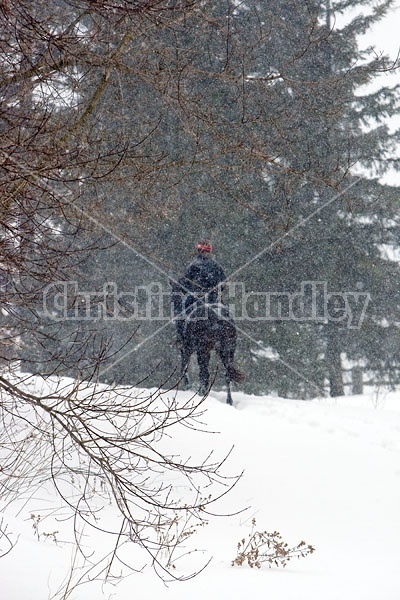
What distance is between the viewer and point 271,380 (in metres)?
19.4

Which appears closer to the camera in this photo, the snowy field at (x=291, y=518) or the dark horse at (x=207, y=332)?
the snowy field at (x=291, y=518)

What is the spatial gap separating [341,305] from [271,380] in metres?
3.12

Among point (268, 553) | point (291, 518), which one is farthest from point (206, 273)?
point (268, 553)

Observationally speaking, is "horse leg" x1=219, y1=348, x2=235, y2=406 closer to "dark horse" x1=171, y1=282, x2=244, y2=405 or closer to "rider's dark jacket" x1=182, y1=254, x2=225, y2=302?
"dark horse" x1=171, y1=282, x2=244, y2=405

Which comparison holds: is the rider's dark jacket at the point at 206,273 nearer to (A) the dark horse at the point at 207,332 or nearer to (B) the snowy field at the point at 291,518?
(A) the dark horse at the point at 207,332

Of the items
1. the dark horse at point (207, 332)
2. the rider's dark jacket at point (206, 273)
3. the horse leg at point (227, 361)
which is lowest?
the horse leg at point (227, 361)

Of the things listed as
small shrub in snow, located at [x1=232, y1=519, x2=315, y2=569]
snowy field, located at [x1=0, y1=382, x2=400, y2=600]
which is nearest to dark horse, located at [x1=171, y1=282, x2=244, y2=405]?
snowy field, located at [x1=0, y1=382, x2=400, y2=600]

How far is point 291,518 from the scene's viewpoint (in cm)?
616

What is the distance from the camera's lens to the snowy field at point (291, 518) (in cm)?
423

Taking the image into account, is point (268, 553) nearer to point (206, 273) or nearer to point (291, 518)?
point (291, 518)

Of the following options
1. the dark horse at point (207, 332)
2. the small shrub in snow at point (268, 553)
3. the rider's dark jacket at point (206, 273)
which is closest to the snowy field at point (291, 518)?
the small shrub in snow at point (268, 553)

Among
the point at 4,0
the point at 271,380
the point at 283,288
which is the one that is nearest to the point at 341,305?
the point at 283,288

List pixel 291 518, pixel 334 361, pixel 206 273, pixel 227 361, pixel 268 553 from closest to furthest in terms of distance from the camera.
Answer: pixel 268 553, pixel 291 518, pixel 206 273, pixel 227 361, pixel 334 361

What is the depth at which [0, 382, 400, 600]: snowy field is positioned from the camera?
4.23 metres
